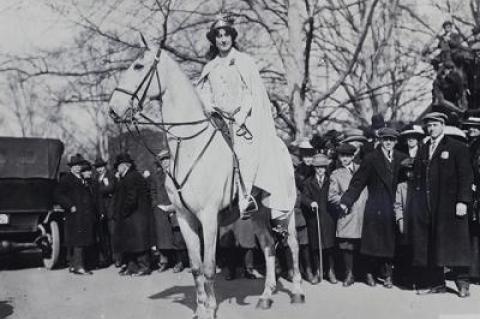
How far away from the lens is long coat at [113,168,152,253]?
10.6 metres

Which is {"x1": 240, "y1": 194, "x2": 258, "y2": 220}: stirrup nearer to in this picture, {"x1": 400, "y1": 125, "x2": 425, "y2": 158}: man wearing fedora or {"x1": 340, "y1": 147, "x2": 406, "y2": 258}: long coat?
{"x1": 340, "y1": 147, "x2": 406, "y2": 258}: long coat

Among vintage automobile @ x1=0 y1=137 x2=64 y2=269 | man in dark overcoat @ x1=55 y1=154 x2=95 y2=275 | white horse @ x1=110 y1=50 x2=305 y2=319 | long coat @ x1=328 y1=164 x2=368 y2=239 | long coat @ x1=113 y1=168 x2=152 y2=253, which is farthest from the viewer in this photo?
vintage automobile @ x1=0 y1=137 x2=64 y2=269

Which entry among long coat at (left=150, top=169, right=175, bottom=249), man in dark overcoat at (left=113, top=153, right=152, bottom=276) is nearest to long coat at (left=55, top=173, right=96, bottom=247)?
man in dark overcoat at (left=113, top=153, right=152, bottom=276)

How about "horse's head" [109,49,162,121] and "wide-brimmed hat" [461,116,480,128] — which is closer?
"horse's head" [109,49,162,121]

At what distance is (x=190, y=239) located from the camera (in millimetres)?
6773

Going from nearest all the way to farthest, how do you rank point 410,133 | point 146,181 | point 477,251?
point 477,251 → point 410,133 → point 146,181

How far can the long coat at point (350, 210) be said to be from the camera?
28.6 feet

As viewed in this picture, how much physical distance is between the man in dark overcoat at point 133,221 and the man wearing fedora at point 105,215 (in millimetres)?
656

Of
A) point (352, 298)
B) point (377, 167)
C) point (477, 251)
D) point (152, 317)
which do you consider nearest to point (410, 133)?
point (377, 167)

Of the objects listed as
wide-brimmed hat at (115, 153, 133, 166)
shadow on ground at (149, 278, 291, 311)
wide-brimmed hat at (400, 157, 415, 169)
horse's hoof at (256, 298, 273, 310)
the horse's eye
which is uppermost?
the horse's eye

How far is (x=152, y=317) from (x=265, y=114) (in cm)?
277

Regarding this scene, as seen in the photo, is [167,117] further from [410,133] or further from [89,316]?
[410,133]

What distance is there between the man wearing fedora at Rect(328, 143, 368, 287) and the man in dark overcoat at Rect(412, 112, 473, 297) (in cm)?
100

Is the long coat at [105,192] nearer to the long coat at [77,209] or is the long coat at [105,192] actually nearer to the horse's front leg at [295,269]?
the long coat at [77,209]
